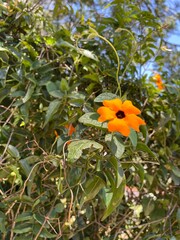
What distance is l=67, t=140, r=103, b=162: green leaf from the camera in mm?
720

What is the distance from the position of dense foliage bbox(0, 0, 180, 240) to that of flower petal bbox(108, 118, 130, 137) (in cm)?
5

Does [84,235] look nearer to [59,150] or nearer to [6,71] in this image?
[59,150]

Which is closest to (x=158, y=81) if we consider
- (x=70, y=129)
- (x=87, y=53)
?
(x=87, y=53)

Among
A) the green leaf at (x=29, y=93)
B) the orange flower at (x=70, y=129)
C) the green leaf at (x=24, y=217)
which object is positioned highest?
the green leaf at (x=29, y=93)

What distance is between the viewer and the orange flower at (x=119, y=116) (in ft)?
2.32

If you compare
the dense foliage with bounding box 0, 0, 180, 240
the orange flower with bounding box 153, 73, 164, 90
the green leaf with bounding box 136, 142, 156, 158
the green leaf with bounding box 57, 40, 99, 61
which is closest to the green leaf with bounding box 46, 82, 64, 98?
the dense foliage with bounding box 0, 0, 180, 240

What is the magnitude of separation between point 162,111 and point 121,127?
451mm

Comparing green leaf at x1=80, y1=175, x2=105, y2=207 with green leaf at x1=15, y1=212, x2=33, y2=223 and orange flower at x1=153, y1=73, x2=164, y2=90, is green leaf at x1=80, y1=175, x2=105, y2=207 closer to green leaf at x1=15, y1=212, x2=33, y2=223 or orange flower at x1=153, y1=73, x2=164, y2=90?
green leaf at x1=15, y1=212, x2=33, y2=223

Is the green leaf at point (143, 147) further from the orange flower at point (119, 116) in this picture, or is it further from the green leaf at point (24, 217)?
the green leaf at point (24, 217)

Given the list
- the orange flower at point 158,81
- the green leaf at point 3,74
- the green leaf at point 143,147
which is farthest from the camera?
the orange flower at point 158,81

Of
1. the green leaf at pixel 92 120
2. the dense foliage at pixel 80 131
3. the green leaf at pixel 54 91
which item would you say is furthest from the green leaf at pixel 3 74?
the green leaf at pixel 92 120

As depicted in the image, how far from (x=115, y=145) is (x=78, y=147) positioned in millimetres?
70

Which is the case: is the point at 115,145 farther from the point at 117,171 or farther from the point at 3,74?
the point at 3,74

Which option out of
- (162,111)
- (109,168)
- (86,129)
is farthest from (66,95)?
(162,111)
